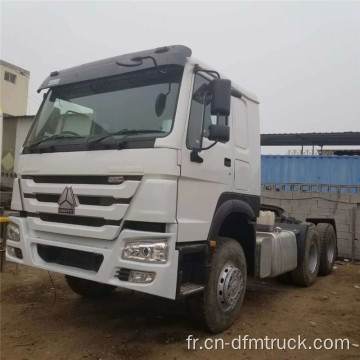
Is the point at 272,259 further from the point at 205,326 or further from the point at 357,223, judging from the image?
the point at 357,223

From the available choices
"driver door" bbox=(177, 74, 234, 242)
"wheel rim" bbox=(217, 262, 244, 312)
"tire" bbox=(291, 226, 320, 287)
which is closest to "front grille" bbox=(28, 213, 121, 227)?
"driver door" bbox=(177, 74, 234, 242)

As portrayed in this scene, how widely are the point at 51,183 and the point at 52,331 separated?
1470 mm

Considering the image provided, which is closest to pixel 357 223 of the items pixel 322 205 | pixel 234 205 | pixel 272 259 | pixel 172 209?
pixel 322 205

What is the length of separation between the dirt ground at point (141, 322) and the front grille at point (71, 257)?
2.38ft

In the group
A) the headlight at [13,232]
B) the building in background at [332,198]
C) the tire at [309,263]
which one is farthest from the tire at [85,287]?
the building in background at [332,198]

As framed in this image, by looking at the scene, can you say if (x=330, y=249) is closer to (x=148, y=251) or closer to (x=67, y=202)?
(x=148, y=251)

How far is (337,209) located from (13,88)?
73.5 ft

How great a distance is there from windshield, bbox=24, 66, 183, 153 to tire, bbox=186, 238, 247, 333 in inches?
54.4

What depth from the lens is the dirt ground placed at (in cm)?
326

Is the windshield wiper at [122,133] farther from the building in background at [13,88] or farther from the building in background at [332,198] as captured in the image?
the building in background at [13,88]

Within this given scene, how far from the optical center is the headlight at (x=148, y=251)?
2872 mm

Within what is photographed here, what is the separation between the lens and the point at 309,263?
19.5 ft

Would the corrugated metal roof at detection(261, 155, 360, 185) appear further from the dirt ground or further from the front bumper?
the front bumper

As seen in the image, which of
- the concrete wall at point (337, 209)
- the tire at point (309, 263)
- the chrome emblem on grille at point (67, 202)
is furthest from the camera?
Answer: the concrete wall at point (337, 209)
